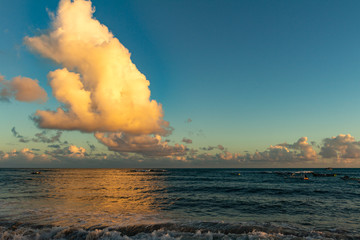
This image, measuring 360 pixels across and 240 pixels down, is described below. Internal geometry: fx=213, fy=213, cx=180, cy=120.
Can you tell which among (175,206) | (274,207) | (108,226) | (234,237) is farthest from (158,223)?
(274,207)

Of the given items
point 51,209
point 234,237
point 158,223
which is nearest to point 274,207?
Answer: point 234,237

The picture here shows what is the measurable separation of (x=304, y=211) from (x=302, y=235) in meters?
11.2

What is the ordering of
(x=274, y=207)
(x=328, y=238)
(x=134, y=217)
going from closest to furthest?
(x=328, y=238) < (x=134, y=217) < (x=274, y=207)

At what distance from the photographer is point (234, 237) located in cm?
1653

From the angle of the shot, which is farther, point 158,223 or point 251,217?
point 251,217

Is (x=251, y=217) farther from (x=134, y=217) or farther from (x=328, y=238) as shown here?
(x=134, y=217)

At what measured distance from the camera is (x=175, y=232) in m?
17.7

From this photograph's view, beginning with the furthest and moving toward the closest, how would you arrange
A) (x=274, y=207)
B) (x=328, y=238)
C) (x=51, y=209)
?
(x=274, y=207) → (x=51, y=209) → (x=328, y=238)

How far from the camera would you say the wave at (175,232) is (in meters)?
16.6

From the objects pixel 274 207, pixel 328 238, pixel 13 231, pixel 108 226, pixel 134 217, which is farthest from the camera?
pixel 274 207

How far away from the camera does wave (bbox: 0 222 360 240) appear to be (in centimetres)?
1662

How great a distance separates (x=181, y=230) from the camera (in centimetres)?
1855

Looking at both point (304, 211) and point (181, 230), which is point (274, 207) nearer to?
point (304, 211)

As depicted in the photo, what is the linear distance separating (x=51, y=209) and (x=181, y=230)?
18.1 metres
